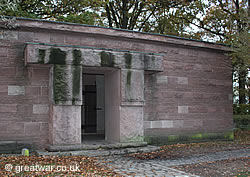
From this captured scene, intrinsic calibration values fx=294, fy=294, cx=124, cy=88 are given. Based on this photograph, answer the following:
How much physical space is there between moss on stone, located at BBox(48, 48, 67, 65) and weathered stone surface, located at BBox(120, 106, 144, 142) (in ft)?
6.44

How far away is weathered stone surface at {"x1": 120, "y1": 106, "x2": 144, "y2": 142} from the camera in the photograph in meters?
7.67

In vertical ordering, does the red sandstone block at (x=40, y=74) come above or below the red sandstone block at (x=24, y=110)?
above

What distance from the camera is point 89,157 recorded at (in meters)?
6.64

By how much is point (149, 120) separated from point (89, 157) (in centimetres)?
248

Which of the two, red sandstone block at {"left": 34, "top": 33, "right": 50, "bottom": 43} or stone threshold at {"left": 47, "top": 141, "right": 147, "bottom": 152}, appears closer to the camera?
stone threshold at {"left": 47, "top": 141, "right": 147, "bottom": 152}

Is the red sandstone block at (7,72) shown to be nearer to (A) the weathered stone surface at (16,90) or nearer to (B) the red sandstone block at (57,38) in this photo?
(A) the weathered stone surface at (16,90)

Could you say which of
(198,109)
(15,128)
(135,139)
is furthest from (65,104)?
(198,109)

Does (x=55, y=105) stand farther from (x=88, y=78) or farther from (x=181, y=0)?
(x=181, y=0)

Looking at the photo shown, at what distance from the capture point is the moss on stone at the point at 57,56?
7.01 meters

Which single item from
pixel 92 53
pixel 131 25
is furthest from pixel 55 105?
pixel 131 25

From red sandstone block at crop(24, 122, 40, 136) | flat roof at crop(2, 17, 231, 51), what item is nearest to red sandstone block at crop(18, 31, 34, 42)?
flat roof at crop(2, 17, 231, 51)

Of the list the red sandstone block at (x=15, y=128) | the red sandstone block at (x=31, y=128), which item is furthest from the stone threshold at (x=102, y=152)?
the red sandstone block at (x=15, y=128)

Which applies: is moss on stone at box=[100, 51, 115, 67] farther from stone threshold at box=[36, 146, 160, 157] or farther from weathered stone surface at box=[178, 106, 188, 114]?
weathered stone surface at box=[178, 106, 188, 114]

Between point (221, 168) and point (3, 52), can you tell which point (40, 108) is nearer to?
point (3, 52)
